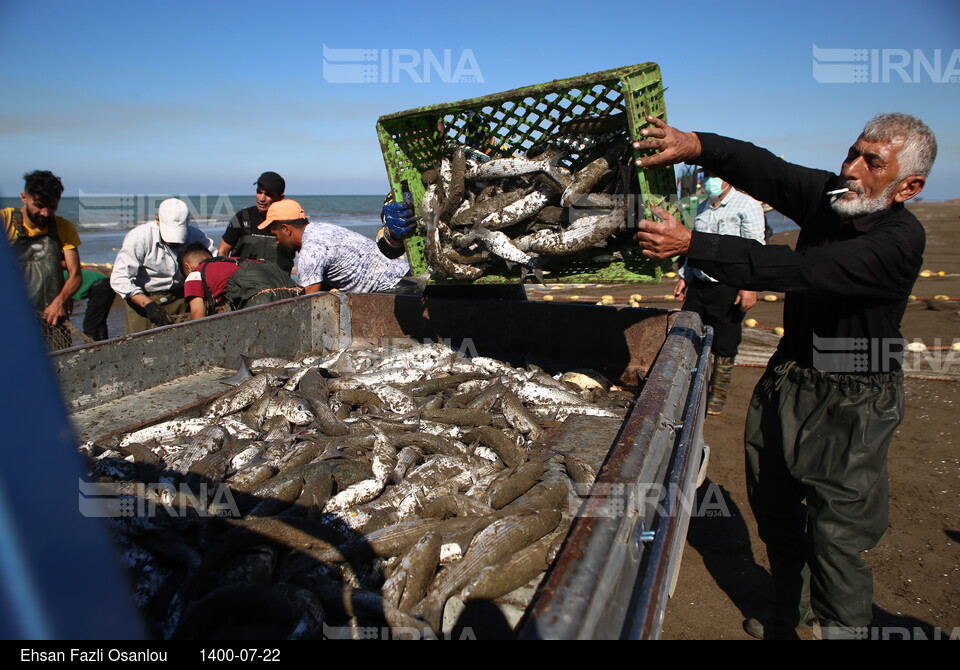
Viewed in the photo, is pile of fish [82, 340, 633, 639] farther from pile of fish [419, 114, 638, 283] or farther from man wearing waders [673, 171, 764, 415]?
man wearing waders [673, 171, 764, 415]

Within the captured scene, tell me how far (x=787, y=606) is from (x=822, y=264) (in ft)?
6.67

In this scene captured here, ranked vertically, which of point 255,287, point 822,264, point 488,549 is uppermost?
point 822,264

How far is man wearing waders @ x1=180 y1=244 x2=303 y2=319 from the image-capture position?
5.48 m

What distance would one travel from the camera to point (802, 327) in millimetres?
3064

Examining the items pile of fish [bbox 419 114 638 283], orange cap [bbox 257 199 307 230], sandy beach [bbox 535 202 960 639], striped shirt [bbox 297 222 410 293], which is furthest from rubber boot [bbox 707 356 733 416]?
orange cap [bbox 257 199 307 230]

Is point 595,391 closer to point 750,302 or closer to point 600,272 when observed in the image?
point 600,272

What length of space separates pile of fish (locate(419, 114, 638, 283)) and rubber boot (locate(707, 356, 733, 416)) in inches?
117

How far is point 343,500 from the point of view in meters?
2.68

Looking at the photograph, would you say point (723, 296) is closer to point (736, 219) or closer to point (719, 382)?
point (736, 219)

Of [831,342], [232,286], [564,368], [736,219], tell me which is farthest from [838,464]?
[232,286]

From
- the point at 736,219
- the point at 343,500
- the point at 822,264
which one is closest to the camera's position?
the point at 822,264

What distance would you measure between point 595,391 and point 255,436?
7.29 ft

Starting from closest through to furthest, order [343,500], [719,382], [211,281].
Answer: [343,500], [211,281], [719,382]

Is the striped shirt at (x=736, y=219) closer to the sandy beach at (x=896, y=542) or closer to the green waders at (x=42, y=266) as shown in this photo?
the sandy beach at (x=896, y=542)
